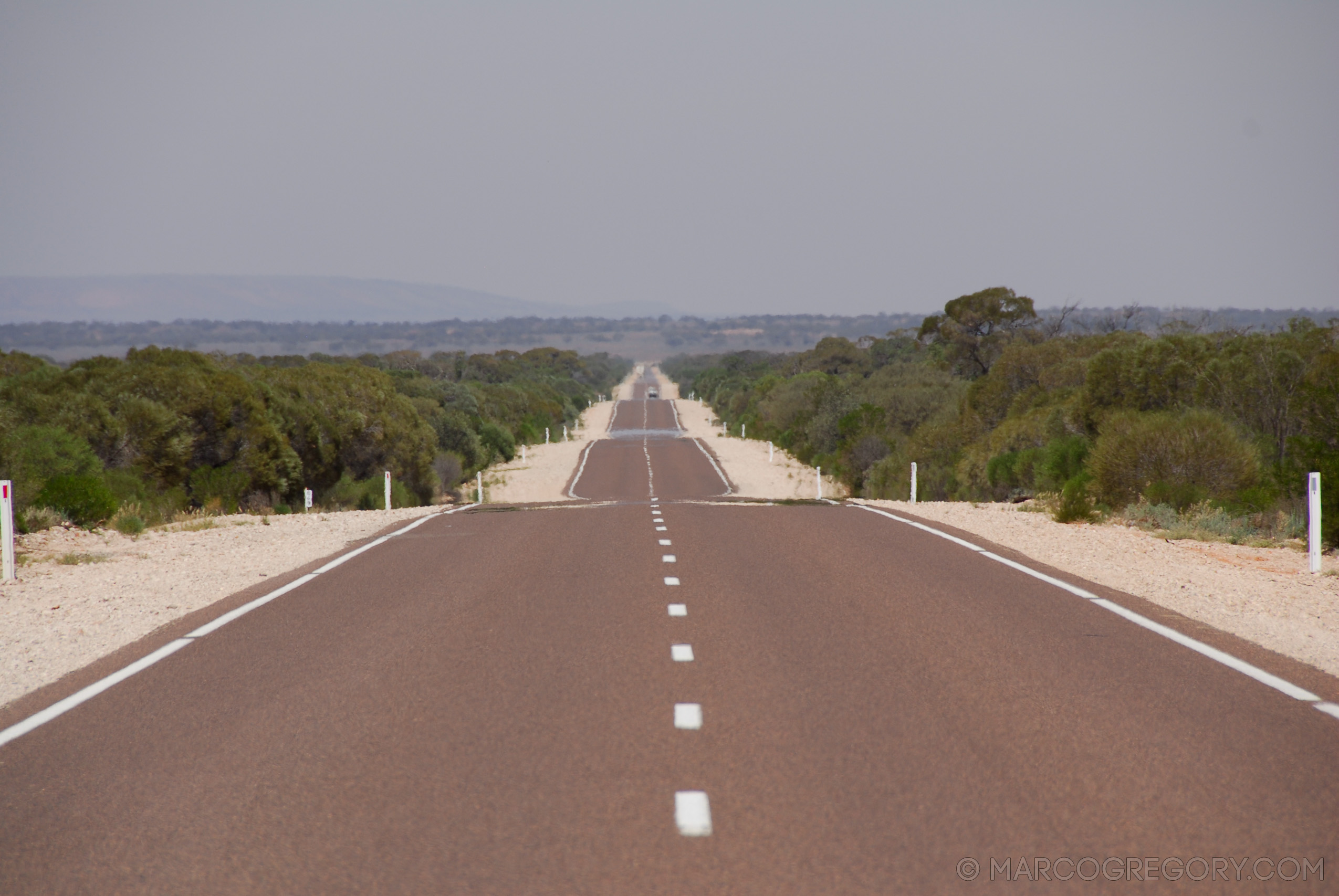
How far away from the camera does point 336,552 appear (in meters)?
14.8

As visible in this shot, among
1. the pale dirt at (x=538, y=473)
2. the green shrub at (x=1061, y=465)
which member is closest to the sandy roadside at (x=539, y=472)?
the pale dirt at (x=538, y=473)

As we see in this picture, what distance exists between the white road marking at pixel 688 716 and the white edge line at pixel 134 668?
3.43 metres

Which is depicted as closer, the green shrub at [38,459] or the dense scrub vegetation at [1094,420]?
the green shrub at [38,459]

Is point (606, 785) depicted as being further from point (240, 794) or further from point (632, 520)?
point (632, 520)

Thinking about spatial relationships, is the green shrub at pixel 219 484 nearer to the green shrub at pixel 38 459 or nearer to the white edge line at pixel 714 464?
the green shrub at pixel 38 459

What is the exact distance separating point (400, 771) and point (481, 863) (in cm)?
124

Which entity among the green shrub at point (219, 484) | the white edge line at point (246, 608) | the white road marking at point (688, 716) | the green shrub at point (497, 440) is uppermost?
the white road marking at point (688, 716)

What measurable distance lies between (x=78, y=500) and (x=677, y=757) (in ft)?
46.7

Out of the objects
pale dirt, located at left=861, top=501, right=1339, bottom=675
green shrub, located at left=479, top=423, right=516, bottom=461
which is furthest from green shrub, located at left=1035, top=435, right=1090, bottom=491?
green shrub, located at left=479, top=423, right=516, bottom=461

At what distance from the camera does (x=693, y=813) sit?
4.80 meters

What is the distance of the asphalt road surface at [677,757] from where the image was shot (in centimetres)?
432

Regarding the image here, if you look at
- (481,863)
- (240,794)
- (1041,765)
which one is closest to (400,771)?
(240,794)

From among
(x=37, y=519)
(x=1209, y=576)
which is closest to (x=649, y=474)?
(x=37, y=519)

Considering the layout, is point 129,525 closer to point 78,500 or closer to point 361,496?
point 78,500
